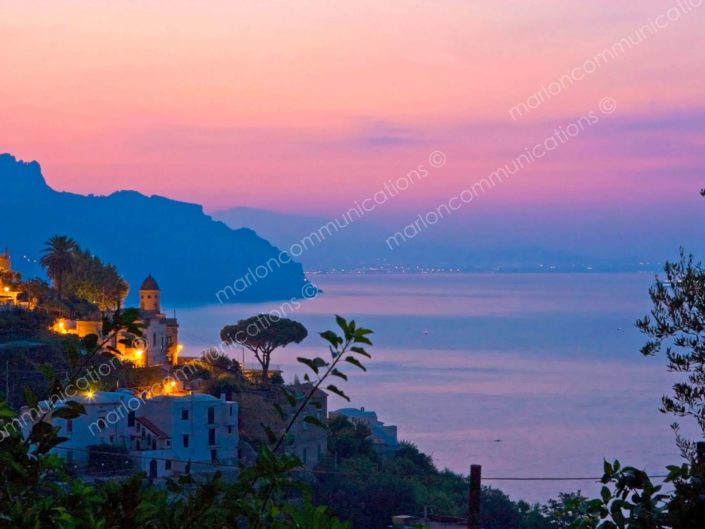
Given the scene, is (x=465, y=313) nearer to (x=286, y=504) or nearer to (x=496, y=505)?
(x=496, y=505)

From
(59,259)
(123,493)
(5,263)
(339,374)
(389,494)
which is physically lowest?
(389,494)

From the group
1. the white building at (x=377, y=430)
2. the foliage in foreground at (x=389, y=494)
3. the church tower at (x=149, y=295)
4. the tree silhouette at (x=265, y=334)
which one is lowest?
the foliage in foreground at (x=389, y=494)

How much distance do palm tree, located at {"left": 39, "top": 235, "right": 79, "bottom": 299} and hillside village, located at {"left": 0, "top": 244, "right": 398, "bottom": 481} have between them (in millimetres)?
1945

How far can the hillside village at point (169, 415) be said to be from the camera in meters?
25.5

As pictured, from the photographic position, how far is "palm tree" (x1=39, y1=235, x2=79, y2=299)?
44.8 meters

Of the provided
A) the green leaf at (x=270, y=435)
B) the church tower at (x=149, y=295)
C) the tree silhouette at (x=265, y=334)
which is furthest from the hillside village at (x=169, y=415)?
the green leaf at (x=270, y=435)

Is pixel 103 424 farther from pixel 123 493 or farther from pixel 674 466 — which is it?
pixel 123 493

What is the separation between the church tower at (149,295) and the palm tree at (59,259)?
3.42 metres

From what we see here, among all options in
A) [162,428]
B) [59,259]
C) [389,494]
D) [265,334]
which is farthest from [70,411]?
[59,259]

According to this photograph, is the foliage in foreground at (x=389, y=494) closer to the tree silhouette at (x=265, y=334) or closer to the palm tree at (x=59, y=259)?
the tree silhouette at (x=265, y=334)

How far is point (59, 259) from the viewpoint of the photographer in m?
45.2

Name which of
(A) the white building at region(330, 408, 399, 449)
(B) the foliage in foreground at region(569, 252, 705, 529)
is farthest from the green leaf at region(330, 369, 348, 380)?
(A) the white building at region(330, 408, 399, 449)

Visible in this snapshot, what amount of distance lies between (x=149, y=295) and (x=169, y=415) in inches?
817

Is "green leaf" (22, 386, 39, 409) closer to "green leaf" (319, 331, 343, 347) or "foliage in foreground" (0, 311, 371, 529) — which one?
"foliage in foreground" (0, 311, 371, 529)
